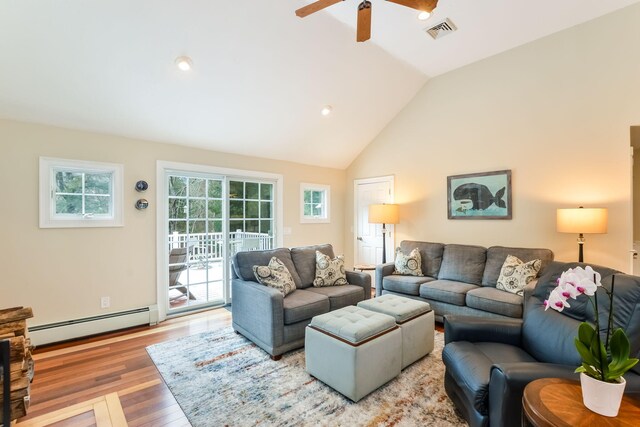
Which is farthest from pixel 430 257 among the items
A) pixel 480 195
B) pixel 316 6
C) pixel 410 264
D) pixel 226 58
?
pixel 226 58

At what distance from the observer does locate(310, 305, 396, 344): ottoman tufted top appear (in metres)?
2.28

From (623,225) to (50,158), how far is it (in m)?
6.12

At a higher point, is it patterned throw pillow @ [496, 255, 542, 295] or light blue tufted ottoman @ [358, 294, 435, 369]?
patterned throw pillow @ [496, 255, 542, 295]

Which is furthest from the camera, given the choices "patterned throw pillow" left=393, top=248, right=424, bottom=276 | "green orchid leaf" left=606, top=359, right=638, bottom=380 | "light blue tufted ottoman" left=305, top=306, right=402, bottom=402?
"patterned throw pillow" left=393, top=248, right=424, bottom=276

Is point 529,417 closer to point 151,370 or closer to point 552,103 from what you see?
point 151,370

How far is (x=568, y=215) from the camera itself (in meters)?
3.19

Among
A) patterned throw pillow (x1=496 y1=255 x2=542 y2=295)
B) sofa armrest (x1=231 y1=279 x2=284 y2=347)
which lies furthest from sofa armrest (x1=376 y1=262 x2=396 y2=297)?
sofa armrest (x1=231 y1=279 x2=284 y2=347)

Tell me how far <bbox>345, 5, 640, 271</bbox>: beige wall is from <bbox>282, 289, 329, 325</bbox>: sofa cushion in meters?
2.43

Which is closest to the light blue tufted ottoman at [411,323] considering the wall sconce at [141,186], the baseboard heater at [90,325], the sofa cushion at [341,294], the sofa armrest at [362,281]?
the sofa cushion at [341,294]

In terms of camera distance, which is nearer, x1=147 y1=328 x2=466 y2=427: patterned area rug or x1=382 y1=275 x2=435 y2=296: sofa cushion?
x1=147 y1=328 x2=466 y2=427: patterned area rug

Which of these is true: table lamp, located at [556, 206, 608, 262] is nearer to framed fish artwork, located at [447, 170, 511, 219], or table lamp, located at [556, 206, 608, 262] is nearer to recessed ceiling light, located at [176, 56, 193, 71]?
framed fish artwork, located at [447, 170, 511, 219]

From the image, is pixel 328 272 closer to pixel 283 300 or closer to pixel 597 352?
pixel 283 300

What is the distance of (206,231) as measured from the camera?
14.3 feet

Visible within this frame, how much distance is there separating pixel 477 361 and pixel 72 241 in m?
4.03
